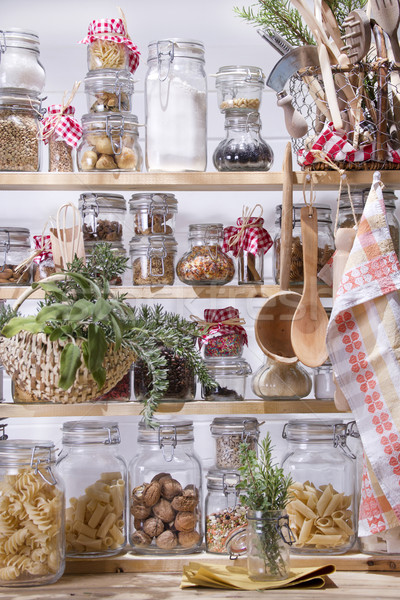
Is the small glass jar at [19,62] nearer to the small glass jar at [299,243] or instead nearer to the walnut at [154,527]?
the small glass jar at [299,243]

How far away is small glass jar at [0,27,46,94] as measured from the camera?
1235 millimetres

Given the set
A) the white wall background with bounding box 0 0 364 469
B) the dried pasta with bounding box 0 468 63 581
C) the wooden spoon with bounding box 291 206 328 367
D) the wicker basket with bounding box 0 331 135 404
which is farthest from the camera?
the white wall background with bounding box 0 0 364 469

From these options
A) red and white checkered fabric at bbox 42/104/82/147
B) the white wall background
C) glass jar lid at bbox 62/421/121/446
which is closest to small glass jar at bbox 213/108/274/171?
the white wall background

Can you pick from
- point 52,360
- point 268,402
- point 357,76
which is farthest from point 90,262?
point 357,76

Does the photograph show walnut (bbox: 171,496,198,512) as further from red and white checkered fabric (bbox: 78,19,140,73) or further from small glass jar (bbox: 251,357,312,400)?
red and white checkered fabric (bbox: 78,19,140,73)

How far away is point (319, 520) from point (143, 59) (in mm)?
818

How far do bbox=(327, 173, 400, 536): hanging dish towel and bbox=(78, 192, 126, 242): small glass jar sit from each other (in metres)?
0.39

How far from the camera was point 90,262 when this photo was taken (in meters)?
1.12

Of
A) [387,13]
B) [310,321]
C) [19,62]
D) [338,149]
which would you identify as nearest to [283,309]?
[310,321]

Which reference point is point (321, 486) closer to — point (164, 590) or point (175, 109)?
point (164, 590)

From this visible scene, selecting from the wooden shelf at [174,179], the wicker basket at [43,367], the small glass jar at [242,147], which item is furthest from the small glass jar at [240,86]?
the wicker basket at [43,367]

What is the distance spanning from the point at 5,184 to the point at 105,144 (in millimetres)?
167

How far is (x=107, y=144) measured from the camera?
4.00ft

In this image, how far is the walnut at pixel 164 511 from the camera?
1.18 meters
